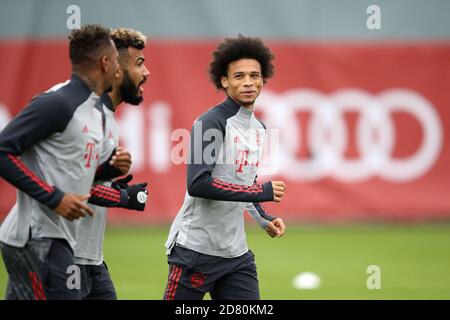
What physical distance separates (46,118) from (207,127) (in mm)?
1291

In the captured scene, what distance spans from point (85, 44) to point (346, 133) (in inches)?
348

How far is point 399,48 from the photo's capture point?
13547 millimetres

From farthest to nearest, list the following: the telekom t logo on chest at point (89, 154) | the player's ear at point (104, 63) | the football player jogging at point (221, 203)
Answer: the football player jogging at point (221, 203) < the player's ear at point (104, 63) < the telekom t logo on chest at point (89, 154)

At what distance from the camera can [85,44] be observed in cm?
480

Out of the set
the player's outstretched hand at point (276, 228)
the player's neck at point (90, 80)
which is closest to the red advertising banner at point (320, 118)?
the player's outstretched hand at point (276, 228)

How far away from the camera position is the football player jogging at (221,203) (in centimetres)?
536

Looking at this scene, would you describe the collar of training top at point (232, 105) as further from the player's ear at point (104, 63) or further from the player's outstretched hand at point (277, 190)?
the player's ear at point (104, 63)

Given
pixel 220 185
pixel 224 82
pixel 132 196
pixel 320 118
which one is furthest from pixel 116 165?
pixel 320 118

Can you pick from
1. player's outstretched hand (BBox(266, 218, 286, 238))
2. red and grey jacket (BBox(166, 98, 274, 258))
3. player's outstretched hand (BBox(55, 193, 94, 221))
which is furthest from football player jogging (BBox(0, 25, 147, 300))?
player's outstretched hand (BBox(266, 218, 286, 238))

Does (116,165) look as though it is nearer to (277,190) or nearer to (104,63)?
(104,63)

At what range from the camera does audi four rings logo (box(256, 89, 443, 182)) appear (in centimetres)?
1302

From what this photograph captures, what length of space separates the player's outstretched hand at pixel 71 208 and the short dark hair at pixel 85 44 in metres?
0.83

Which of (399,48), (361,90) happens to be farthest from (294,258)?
(399,48)

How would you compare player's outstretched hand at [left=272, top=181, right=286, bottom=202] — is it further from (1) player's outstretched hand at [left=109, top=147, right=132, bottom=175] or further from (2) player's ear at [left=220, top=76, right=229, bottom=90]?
(1) player's outstretched hand at [left=109, top=147, right=132, bottom=175]
